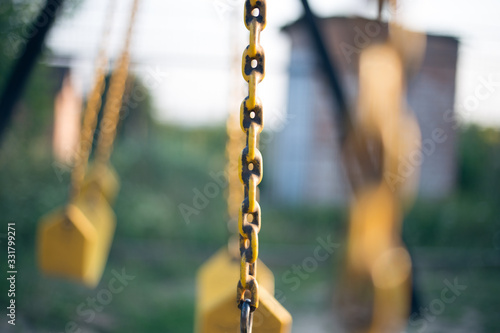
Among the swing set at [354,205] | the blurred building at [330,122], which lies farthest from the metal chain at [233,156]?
the blurred building at [330,122]

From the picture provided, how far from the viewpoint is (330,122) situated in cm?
685

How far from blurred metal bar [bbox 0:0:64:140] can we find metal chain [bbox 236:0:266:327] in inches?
48.2

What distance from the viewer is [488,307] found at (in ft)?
13.3

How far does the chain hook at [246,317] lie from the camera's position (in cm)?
71

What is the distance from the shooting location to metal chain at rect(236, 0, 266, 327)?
2.23 feet

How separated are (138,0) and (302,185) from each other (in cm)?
537

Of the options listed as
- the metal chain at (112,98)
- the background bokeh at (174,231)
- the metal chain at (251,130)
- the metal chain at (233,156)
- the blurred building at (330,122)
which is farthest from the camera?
the blurred building at (330,122)

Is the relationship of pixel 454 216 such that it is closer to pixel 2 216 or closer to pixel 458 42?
pixel 458 42

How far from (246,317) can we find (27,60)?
4.95ft

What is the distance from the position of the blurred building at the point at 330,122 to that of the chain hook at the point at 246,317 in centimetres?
601

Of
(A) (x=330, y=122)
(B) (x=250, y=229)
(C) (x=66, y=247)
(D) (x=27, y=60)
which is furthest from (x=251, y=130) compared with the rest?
(A) (x=330, y=122)

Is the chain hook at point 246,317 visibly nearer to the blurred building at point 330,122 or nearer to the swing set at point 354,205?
the swing set at point 354,205

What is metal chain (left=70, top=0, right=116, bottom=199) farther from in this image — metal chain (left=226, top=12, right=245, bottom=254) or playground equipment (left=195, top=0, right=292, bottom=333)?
playground equipment (left=195, top=0, right=292, bottom=333)

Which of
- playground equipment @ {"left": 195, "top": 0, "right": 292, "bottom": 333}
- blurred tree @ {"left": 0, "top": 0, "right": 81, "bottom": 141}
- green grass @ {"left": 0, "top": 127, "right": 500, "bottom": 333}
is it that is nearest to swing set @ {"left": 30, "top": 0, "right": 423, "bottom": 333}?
playground equipment @ {"left": 195, "top": 0, "right": 292, "bottom": 333}
